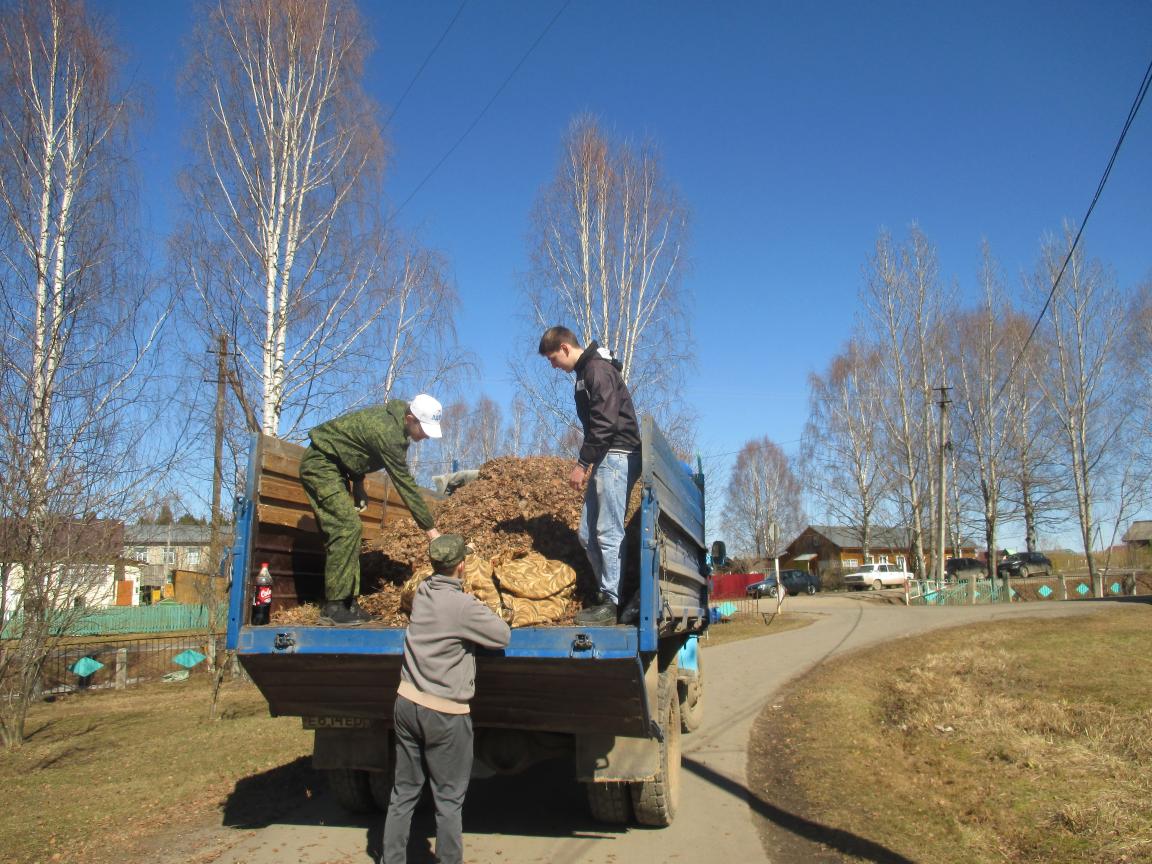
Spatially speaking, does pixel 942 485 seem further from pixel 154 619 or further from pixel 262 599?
pixel 262 599

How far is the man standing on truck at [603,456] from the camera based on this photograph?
4.53m

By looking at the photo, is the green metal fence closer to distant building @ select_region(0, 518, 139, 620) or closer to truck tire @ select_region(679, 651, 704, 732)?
distant building @ select_region(0, 518, 139, 620)

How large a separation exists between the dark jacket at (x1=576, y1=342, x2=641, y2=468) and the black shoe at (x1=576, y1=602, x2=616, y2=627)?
823 mm

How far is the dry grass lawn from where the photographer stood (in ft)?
15.6

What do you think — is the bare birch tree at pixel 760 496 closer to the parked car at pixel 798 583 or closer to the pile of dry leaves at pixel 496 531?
the parked car at pixel 798 583

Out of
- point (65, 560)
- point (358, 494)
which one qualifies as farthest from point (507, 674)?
point (65, 560)

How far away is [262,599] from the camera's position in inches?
183

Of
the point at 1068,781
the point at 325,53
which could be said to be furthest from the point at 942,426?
the point at 1068,781

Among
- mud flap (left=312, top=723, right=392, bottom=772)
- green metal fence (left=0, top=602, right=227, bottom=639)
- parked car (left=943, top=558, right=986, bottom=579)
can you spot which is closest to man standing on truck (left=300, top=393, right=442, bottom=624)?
mud flap (left=312, top=723, right=392, bottom=772)

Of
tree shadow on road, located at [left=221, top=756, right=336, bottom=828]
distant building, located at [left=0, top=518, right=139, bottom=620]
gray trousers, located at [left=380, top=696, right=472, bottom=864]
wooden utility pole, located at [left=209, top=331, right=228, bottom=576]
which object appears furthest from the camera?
wooden utility pole, located at [left=209, top=331, right=228, bottom=576]

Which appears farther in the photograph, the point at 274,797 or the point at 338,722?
the point at 274,797

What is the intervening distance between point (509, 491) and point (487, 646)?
205cm

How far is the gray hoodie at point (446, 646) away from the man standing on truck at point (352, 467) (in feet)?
3.00

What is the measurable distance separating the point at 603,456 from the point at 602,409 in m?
0.26
